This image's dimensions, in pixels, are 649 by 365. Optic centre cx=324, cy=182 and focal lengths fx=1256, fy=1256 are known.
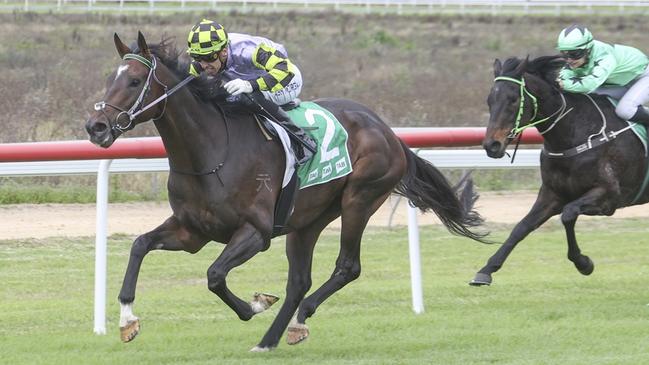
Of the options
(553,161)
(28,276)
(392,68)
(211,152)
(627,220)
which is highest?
(211,152)

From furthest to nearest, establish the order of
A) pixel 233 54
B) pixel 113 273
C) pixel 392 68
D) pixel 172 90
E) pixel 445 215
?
1. pixel 392 68
2. pixel 113 273
3. pixel 445 215
4. pixel 233 54
5. pixel 172 90

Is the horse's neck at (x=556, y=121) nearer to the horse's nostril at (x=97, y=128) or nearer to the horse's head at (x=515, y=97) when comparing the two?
the horse's head at (x=515, y=97)

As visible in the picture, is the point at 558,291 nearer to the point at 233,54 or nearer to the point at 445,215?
the point at 445,215

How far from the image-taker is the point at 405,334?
6.97 meters

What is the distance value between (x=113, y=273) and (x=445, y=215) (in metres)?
2.81

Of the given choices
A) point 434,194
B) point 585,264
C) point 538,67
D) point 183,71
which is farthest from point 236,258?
point 538,67

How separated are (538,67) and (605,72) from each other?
435mm

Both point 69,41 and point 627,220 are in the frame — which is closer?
point 627,220

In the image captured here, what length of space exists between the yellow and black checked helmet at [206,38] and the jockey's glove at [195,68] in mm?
84

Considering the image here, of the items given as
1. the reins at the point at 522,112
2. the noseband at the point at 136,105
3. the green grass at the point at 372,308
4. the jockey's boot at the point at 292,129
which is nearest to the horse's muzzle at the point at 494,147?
the reins at the point at 522,112

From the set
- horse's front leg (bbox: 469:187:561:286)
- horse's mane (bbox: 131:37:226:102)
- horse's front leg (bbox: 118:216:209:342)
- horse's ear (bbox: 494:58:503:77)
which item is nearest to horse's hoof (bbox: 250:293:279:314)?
horse's front leg (bbox: 118:216:209:342)

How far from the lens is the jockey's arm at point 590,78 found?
8008 mm

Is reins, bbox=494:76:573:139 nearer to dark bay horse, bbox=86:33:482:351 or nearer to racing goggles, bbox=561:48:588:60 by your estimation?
racing goggles, bbox=561:48:588:60

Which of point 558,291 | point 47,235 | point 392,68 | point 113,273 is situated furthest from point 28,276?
point 392,68
